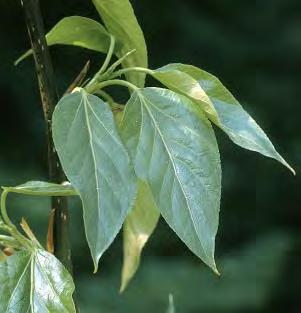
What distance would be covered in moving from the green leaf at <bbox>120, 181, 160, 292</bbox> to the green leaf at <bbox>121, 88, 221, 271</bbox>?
23 centimetres

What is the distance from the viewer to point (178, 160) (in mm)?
953

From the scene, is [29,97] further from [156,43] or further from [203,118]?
[203,118]

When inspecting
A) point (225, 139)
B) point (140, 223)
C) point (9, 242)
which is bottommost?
point (225, 139)

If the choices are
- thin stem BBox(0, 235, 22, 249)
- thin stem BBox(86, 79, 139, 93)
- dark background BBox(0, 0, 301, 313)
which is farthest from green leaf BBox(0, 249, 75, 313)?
dark background BBox(0, 0, 301, 313)

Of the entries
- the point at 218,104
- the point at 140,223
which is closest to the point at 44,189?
the point at 218,104

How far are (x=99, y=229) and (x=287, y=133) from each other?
143 inches

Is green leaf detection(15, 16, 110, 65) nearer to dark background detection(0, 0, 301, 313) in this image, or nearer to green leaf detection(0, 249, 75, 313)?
green leaf detection(0, 249, 75, 313)

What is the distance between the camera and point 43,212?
3428 millimetres

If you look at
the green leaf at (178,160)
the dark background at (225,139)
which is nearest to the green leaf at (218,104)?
the green leaf at (178,160)

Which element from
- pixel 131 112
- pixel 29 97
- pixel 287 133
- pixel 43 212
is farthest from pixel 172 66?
pixel 287 133

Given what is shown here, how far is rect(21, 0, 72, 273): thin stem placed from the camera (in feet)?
3.42

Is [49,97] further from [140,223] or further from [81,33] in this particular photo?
[140,223]

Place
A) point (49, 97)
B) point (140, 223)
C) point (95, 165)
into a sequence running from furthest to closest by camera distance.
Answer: point (140, 223)
point (49, 97)
point (95, 165)

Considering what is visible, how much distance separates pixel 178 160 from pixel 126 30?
0.22m
